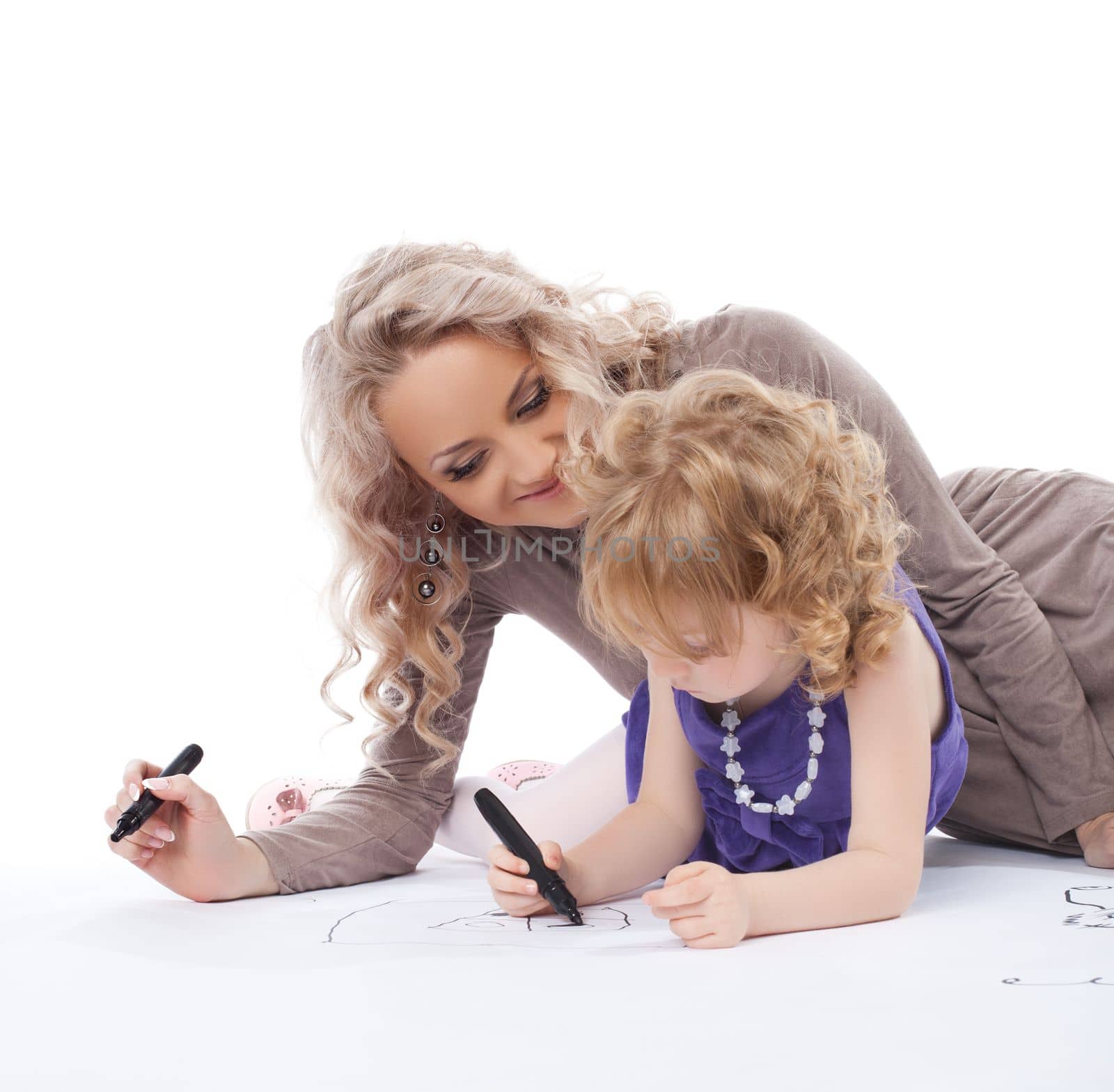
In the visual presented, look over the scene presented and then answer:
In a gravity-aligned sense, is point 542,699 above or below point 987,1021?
below

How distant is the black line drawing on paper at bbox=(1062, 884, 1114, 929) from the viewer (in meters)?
0.87

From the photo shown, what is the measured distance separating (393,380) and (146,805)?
1.53 ft

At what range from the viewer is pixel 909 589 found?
3.42 feet

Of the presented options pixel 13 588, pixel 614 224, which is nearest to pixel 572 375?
pixel 614 224

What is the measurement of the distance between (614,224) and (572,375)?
3.45ft

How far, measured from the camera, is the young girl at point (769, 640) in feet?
2.91

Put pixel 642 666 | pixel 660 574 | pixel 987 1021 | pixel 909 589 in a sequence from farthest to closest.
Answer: pixel 642 666 < pixel 909 589 < pixel 660 574 < pixel 987 1021

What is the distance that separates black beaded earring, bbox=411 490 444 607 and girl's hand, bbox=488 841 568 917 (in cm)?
41

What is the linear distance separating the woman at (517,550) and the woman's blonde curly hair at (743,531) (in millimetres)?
229

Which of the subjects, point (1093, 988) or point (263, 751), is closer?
point (1093, 988)

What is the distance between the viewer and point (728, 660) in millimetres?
918

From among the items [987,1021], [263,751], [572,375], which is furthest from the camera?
[263,751]

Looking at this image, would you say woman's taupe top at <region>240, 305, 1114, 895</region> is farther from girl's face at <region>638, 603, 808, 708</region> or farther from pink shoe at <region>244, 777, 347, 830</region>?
girl's face at <region>638, 603, 808, 708</region>

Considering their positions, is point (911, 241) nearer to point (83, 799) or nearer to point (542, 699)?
point (542, 699)
